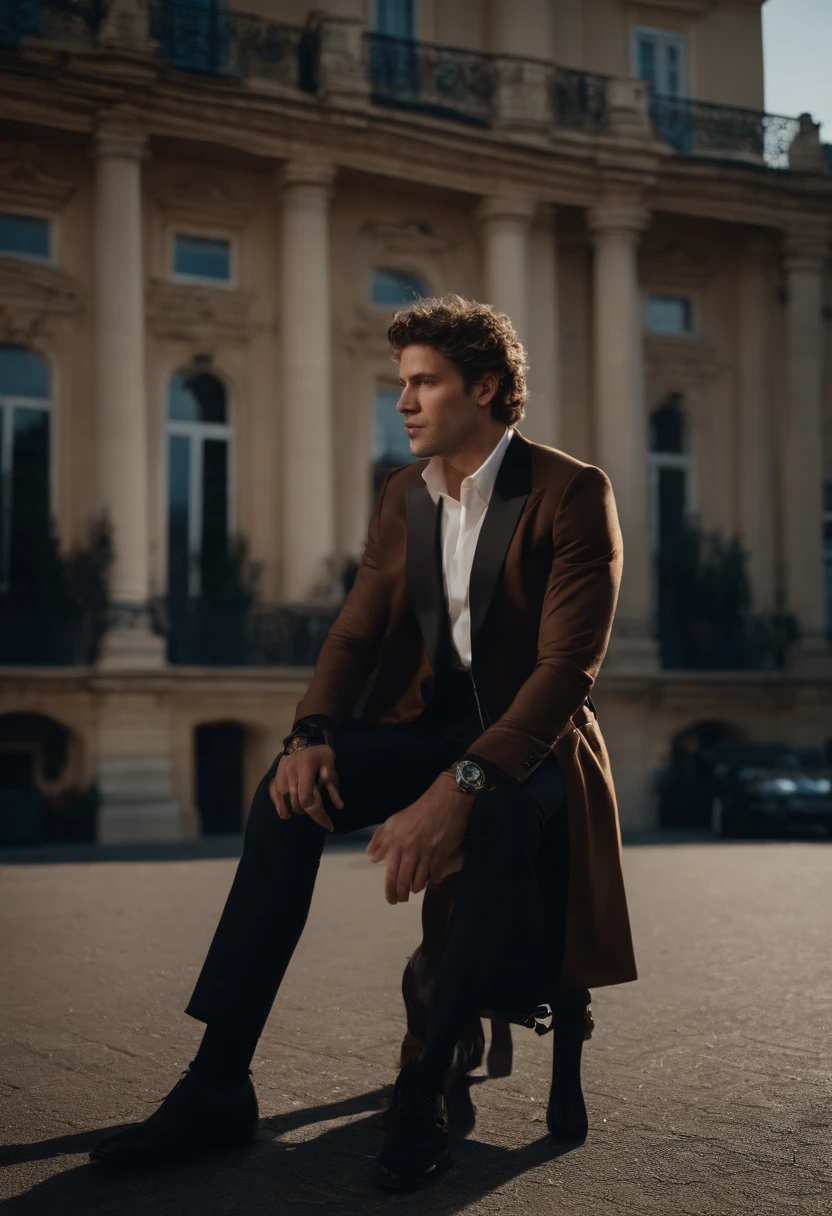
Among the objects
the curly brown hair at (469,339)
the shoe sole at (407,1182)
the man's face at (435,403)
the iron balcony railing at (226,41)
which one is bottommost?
the shoe sole at (407,1182)

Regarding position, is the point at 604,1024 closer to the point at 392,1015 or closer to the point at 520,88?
the point at 392,1015

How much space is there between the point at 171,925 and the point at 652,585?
66.6ft

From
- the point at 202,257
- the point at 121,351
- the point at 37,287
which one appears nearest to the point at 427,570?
the point at 121,351

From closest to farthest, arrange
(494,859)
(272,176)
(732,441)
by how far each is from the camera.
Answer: (494,859)
(272,176)
(732,441)

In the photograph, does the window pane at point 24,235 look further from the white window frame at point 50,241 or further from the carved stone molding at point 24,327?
the carved stone molding at point 24,327

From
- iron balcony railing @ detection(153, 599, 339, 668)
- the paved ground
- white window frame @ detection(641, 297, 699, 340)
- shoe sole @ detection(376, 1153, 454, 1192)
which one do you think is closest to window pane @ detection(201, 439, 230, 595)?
iron balcony railing @ detection(153, 599, 339, 668)

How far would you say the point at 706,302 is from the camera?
2998cm

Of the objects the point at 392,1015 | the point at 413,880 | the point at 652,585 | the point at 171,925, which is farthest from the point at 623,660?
the point at 413,880

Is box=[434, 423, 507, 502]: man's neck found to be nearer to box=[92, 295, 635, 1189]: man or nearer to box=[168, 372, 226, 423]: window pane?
box=[92, 295, 635, 1189]: man

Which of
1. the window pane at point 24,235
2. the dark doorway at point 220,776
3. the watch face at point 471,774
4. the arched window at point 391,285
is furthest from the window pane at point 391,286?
the watch face at point 471,774

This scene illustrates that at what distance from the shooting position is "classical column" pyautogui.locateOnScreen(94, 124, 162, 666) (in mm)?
22844

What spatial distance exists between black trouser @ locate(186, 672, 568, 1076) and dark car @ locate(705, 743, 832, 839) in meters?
17.2

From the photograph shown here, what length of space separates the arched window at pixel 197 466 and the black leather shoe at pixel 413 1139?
69.6 ft

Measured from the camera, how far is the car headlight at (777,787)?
67.3 ft
